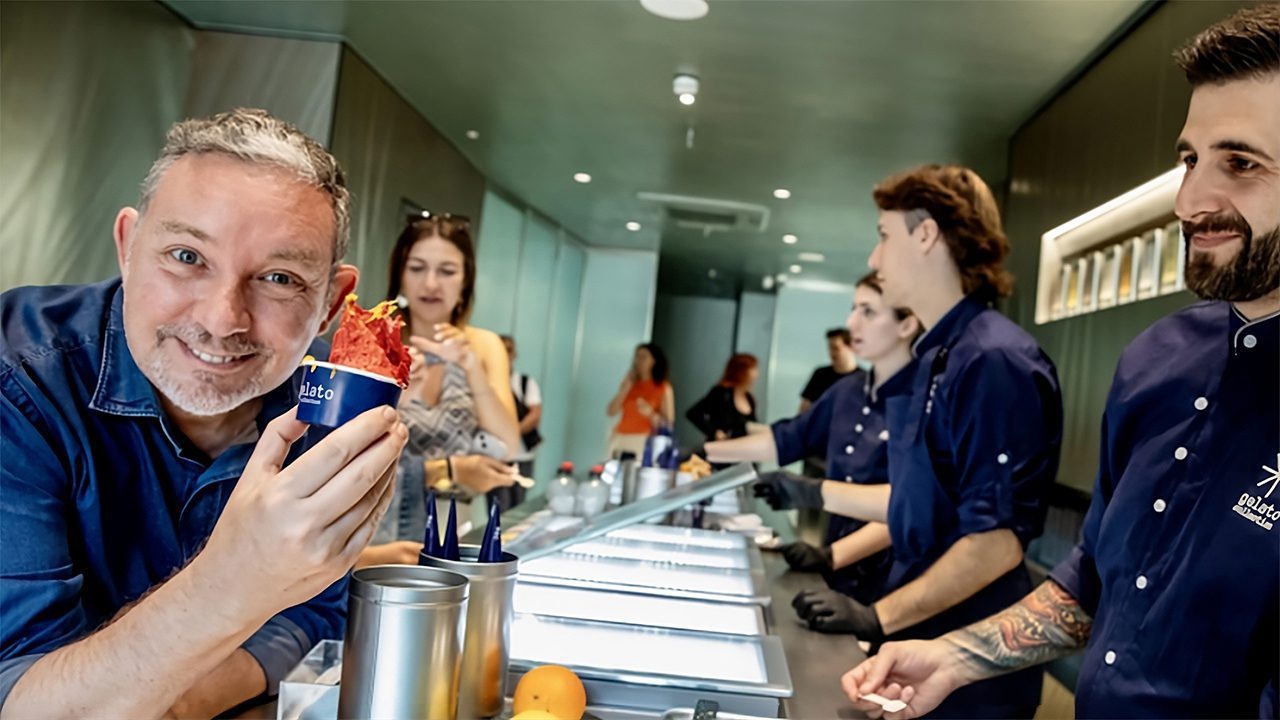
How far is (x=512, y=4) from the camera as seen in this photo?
10.4 ft

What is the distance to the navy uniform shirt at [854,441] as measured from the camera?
2.39 metres

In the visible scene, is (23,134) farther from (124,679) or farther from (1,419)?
(124,679)

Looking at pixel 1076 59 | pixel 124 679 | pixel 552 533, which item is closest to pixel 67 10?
pixel 552 533

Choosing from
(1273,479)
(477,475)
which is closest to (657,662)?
(1273,479)

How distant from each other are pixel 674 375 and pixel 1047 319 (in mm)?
9039

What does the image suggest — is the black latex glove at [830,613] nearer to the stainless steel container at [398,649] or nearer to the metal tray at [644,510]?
the metal tray at [644,510]

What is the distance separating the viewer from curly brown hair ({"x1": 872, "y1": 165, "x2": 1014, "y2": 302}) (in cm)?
198

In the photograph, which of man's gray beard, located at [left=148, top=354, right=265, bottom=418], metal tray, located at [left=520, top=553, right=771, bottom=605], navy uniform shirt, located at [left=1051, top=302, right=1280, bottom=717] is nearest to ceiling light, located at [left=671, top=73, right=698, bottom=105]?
metal tray, located at [left=520, top=553, right=771, bottom=605]

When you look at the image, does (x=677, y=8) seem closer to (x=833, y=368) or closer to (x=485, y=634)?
(x=485, y=634)

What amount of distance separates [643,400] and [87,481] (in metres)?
7.01

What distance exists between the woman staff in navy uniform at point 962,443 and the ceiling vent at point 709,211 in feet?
14.4

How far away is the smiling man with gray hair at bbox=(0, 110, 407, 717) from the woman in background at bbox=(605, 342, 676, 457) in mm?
6635

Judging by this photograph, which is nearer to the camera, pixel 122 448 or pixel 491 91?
pixel 122 448

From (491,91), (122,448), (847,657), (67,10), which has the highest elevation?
(491,91)
